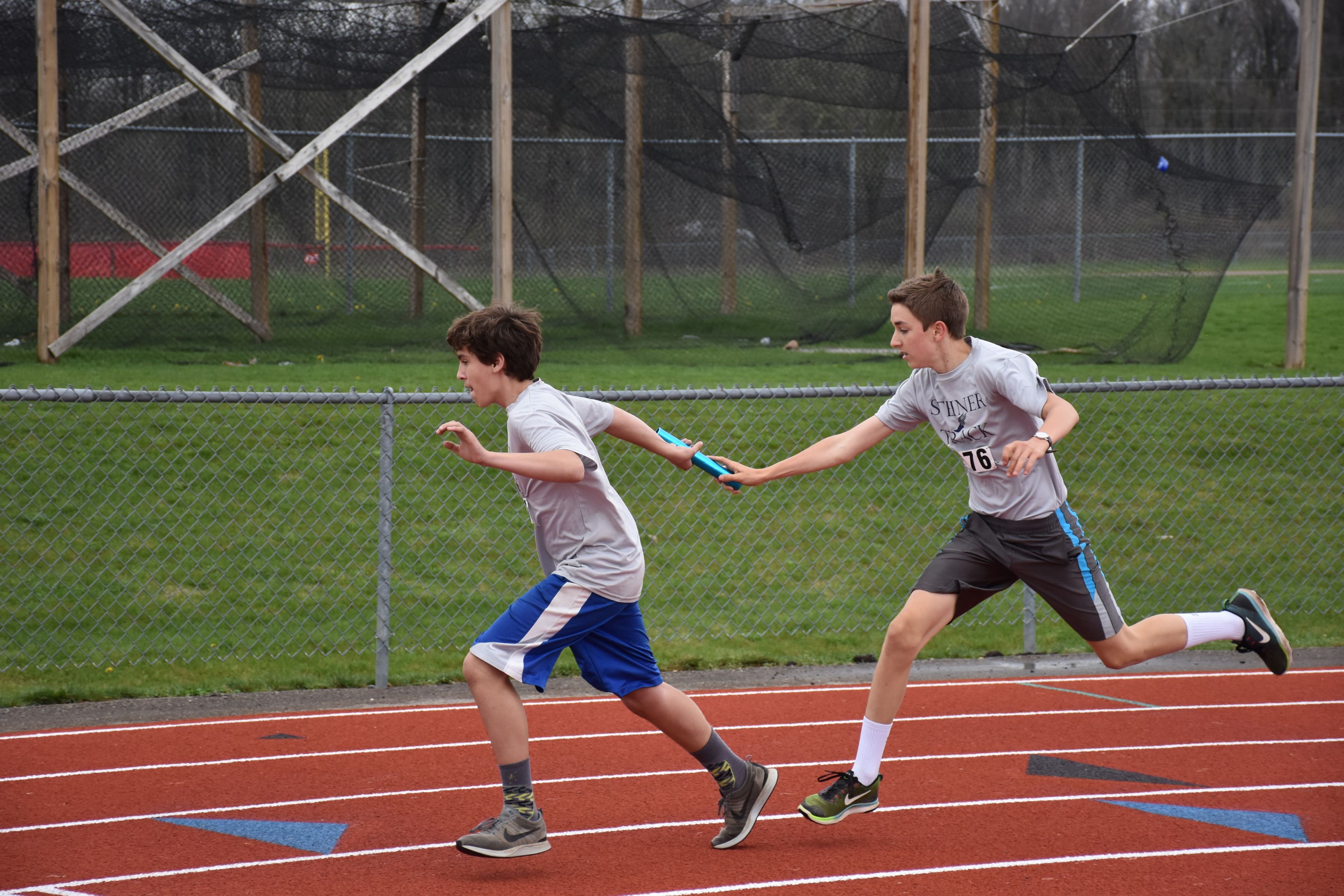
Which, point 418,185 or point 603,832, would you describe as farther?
point 418,185

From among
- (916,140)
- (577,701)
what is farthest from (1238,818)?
(916,140)

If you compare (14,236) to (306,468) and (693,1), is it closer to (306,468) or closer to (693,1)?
(306,468)

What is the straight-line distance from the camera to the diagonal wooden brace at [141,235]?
1138 centimetres

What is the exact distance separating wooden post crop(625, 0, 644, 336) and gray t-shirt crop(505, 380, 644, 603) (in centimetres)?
773

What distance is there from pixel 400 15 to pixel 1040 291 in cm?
751

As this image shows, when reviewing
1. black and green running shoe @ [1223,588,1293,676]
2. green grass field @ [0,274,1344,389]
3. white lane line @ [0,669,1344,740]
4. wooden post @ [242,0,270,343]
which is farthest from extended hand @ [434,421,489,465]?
wooden post @ [242,0,270,343]

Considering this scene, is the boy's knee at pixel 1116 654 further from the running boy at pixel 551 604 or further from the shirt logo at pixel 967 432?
the running boy at pixel 551 604

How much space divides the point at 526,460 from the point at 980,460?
1643 millimetres

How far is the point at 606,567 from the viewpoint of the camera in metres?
4.07

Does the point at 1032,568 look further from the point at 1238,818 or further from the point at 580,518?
the point at 580,518

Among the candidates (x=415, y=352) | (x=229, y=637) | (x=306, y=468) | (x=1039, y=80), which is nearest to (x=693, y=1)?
(x=1039, y=80)

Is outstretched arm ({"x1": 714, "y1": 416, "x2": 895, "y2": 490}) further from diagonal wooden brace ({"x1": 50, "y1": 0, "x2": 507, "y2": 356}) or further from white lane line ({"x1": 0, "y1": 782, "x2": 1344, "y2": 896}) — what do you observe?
diagonal wooden brace ({"x1": 50, "y1": 0, "x2": 507, "y2": 356})

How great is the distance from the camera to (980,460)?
4504 mm

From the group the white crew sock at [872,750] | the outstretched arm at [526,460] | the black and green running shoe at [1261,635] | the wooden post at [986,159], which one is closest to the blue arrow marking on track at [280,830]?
the outstretched arm at [526,460]
